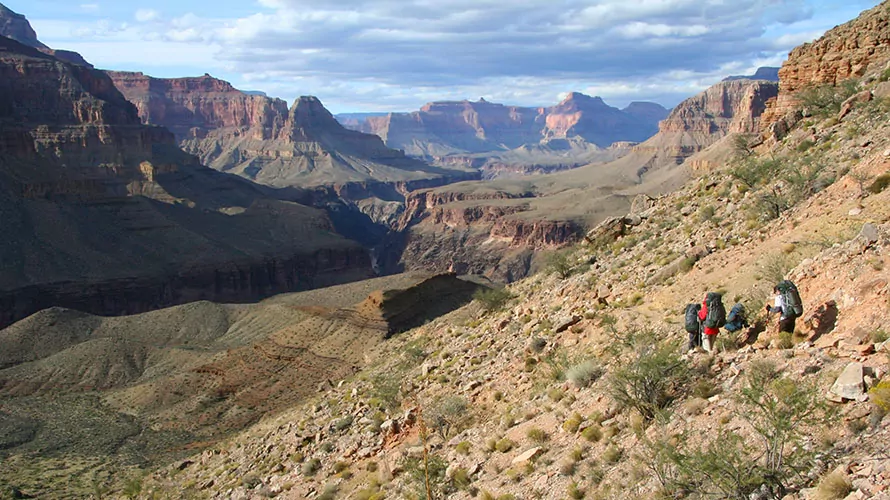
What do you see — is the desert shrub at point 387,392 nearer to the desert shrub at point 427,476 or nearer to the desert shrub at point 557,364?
the desert shrub at point 557,364

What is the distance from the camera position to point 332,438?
19688mm

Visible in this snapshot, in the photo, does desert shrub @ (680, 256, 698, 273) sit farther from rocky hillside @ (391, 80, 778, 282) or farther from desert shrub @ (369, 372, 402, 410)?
rocky hillside @ (391, 80, 778, 282)

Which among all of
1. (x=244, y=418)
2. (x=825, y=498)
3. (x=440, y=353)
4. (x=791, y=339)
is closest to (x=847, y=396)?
(x=825, y=498)

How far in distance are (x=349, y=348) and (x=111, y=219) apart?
6114 cm

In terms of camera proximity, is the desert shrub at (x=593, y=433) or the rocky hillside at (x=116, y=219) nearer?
the desert shrub at (x=593, y=433)

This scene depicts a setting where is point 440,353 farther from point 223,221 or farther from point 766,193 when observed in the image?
point 223,221

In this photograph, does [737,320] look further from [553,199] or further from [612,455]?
[553,199]

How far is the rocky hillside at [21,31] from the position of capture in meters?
186

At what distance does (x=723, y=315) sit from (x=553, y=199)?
128 metres

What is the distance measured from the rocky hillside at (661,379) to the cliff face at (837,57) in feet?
5.65

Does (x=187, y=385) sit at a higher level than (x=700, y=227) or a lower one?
lower

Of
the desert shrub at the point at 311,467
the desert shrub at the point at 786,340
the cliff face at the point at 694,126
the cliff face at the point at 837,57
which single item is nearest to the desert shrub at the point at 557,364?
the desert shrub at the point at 786,340

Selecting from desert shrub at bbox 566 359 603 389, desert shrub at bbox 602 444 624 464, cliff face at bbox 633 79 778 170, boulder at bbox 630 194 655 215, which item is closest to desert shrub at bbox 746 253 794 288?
desert shrub at bbox 566 359 603 389

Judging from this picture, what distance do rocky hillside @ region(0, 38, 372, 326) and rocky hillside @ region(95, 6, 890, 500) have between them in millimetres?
59710
